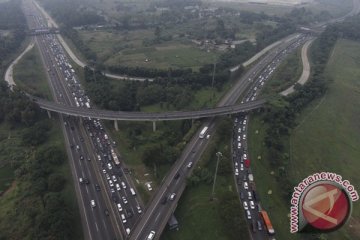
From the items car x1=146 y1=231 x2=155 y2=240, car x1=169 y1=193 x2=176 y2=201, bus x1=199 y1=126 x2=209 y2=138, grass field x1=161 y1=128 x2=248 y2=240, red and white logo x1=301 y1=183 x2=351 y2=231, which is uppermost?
red and white logo x1=301 y1=183 x2=351 y2=231

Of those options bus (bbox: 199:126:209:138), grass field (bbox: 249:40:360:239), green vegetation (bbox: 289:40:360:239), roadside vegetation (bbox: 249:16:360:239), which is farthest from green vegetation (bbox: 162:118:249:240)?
green vegetation (bbox: 289:40:360:239)

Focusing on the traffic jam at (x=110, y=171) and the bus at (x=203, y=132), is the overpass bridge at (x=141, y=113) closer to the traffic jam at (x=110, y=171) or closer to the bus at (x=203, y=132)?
the traffic jam at (x=110, y=171)

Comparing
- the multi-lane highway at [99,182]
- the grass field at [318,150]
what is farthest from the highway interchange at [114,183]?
the grass field at [318,150]

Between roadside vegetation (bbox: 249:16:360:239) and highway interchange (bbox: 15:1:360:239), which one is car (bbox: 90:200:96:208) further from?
roadside vegetation (bbox: 249:16:360:239)

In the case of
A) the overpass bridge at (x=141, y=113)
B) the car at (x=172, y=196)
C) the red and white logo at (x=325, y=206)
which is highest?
the red and white logo at (x=325, y=206)

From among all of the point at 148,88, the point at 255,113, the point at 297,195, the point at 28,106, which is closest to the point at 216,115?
the point at 255,113

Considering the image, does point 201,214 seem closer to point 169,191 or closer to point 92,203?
point 169,191
